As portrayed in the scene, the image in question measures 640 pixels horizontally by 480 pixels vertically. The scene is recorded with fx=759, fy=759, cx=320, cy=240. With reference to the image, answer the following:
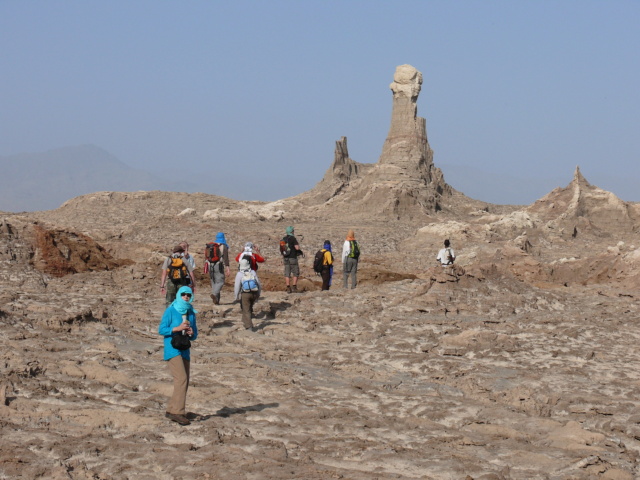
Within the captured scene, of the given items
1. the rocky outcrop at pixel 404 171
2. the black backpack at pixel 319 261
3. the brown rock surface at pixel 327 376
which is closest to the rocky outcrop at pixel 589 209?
the rocky outcrop at pixel 404 171

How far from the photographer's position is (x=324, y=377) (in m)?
11.7

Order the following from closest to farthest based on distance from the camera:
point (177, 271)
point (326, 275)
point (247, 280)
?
point (247, 280) → point (177, 271) → point (326, 275)

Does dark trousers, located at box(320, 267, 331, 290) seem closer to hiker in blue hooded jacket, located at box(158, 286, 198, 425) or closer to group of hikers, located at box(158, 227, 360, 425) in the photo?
group of hikers, located at box(158, 227, 360, 425)

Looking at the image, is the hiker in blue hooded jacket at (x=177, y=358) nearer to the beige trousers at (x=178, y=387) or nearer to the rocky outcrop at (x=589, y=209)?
the beige trousers at (x=178, y=387)

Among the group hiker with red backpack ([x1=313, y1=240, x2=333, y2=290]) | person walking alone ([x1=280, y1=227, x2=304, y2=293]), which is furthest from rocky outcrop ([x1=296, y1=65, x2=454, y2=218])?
hiker with red backpack ([x1=313, y1=240, x2=333, y2=290])

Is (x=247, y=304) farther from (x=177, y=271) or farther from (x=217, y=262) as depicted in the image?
(x=217, y=262)

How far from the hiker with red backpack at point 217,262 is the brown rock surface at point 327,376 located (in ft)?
2.20

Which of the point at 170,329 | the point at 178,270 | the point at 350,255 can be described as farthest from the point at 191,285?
the point at 170,329

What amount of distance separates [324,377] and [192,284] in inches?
153

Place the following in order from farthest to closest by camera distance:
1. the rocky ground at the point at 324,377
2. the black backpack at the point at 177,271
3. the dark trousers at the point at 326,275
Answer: the dark trousers at the point at 326,275 < the black backpack at the point at 177,271 < the rocky ground at the point at 324,377

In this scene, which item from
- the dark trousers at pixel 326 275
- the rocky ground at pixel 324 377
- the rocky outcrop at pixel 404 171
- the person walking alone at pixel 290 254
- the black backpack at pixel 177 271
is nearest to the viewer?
the rocky ground at pixel 324 377

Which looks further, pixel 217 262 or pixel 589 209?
pixel 589 209

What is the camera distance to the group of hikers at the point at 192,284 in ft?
28.4

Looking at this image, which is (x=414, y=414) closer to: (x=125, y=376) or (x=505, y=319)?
(x=125, y=376)
